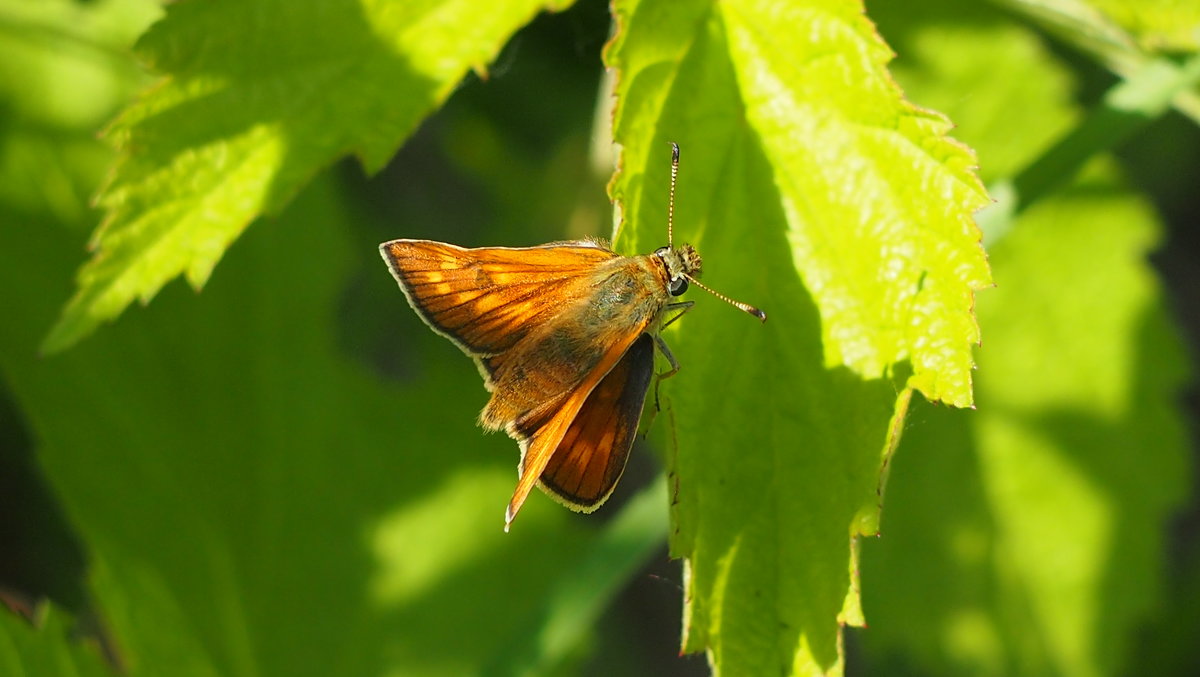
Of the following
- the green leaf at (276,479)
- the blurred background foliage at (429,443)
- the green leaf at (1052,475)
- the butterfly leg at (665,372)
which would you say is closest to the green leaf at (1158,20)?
the blurred background foliage at (429,443)

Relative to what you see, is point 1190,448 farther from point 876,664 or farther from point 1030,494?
point 876,664

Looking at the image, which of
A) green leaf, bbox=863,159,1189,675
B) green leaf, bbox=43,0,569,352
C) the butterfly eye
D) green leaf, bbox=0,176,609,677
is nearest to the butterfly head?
the butterfly eye

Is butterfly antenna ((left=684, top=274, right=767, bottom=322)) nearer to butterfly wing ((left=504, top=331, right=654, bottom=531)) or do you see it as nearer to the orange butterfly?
the orange butterfly

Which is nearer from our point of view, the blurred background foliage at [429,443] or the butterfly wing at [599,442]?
the butterfly wing at [599,442]

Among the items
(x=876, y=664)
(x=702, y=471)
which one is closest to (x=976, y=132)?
(x=876, y=664)

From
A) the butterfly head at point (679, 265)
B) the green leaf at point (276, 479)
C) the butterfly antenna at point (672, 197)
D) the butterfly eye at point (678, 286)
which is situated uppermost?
the butterfly antenna at point (672, 197)

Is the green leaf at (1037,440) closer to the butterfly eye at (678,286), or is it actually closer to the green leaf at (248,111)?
the butterfly eye at (678,286)
